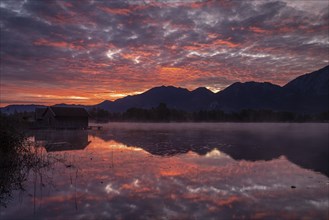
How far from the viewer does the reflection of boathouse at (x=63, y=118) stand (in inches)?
2751

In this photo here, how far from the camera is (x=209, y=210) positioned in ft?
36.2

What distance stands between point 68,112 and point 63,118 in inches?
98.8

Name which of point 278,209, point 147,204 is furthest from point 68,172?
point 278,209

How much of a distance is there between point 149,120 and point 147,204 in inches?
7255

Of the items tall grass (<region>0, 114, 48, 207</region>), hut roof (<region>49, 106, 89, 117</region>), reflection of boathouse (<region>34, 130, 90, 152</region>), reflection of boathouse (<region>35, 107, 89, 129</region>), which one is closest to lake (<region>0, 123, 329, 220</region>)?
tall grass (<region>0, 114, 48, 207</region>)

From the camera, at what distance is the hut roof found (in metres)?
70.4

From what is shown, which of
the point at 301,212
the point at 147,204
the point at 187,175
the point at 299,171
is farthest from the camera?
the point at 299,171

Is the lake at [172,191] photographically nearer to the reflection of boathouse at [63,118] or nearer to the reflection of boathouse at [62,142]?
the reflection of boathouse at [62,142]

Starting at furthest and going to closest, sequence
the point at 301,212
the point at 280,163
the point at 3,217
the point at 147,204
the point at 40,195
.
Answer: the point at 280,163 < the point at 40,195 < the point at 147,204 < the point at 301,212 < the point at 3,217

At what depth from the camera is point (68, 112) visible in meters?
73.0

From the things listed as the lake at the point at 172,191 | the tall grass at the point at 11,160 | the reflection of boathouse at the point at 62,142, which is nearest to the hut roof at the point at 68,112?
the reflection of boathouse at the point at 62,142

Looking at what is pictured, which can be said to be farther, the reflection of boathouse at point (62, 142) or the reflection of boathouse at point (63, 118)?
the reflection of boathouse at point (63, 118)

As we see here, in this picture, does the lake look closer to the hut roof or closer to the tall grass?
the tall grass

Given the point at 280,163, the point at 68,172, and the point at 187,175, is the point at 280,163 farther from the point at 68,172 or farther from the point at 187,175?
the point at 68,172
